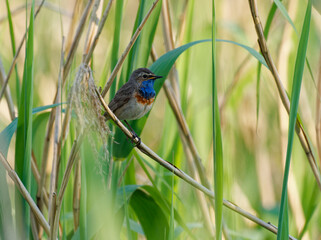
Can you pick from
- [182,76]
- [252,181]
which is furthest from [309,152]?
[252,181]

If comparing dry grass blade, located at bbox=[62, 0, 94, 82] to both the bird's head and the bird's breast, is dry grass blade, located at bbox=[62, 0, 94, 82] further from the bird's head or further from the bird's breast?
the bird's breast

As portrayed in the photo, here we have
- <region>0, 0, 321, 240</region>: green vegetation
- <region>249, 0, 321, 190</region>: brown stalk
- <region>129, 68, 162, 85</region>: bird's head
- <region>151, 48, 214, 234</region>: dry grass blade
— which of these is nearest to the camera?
<region>0, 0, 321, 240</region>: green vegetation

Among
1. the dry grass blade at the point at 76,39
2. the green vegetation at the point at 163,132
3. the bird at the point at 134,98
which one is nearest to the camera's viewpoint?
the green vegetation at the point at 163,132

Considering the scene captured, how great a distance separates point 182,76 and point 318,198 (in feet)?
3.31

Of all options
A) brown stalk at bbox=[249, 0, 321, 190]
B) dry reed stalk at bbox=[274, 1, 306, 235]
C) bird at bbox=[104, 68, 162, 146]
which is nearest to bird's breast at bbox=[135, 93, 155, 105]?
bird at bbox=[104, 68, 162, 146]

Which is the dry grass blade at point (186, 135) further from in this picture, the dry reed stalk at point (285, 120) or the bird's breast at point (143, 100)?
the dry reed stalk at point (285, 120)

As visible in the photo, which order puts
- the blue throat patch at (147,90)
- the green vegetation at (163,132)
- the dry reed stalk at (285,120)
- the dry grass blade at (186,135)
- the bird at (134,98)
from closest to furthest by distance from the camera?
the green vegetation at (163,132), the dry grass blade at (186,135), the bird at (134,98), the blue throat patch at (147,90), the dry reed stalk at (285,120)

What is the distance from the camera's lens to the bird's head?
7.02 feet

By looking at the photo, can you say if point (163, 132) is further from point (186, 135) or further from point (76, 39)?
point (76, 39)

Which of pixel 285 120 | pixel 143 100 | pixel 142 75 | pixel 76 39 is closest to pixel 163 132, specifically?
pixel 143 100

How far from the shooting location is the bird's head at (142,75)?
214 centimetres

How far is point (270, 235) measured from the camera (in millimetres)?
2730

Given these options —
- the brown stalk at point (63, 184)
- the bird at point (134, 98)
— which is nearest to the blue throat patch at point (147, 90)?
the bird at point (134, 98)

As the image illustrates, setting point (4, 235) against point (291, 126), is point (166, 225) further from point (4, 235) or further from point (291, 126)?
point (291, 126)
